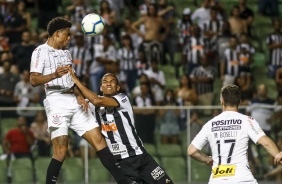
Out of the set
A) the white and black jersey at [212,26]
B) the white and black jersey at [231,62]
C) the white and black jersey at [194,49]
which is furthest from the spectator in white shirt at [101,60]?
the white and black jersey at [231,62]

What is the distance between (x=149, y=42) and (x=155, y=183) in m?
8.96

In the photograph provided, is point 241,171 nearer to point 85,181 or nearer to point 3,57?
point 85,181

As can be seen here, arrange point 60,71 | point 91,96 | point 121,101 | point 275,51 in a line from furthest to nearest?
point 275,51 → point 121,101 → point 91,96 → point 60,71

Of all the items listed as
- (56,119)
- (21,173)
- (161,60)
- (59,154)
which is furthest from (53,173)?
(161,60)

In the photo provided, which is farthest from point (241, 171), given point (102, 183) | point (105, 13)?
point (105, 13)

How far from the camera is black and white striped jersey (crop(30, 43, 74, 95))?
11594 millimetres

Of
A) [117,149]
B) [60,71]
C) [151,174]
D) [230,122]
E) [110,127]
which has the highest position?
[60,71]

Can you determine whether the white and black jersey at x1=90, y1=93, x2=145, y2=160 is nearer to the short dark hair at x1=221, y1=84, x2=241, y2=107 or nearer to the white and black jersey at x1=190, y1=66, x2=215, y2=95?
the short dark hair at x1=221, y1=84, x2=241, y2=107

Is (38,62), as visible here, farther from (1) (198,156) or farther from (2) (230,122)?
(2) (230,122)

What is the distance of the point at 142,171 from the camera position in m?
11.9

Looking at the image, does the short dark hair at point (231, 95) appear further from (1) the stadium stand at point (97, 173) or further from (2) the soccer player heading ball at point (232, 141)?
(1) the stadium stand at point (97, 173)

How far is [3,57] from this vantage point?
64.2 ft

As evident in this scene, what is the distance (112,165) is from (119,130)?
A: 50 centimetres

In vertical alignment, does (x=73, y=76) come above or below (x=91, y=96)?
above
